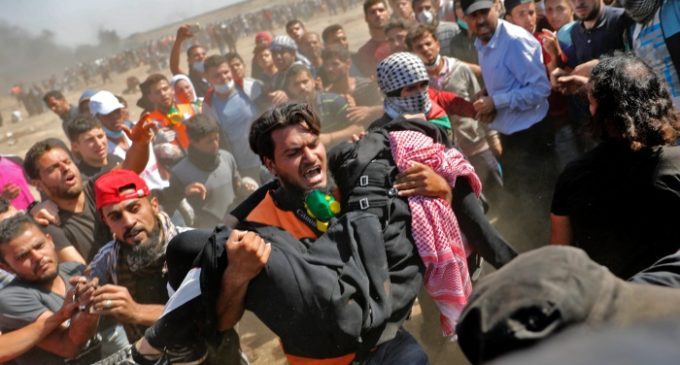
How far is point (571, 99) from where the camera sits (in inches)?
173

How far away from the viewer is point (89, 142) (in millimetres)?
5148

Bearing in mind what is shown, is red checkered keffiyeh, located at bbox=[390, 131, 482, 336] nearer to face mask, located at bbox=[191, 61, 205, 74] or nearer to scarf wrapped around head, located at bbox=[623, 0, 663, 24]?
scarf wrapped around head, located at bbox=[623, 0, 663, 24]

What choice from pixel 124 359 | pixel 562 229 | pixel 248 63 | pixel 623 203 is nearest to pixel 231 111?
pixel 124 359

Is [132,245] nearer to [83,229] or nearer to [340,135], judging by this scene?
[83,229]

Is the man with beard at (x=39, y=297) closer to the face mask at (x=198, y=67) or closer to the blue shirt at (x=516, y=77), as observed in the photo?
the blue shirt at (x=516, y=77)

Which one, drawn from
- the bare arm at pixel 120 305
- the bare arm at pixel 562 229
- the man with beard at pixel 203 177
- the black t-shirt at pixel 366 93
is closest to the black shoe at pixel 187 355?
the bare arm at pixel 120 305

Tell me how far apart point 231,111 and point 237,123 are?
18 centimetres

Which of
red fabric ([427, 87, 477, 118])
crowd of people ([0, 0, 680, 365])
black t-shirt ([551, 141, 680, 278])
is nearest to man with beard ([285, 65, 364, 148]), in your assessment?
crowd of people ([0, 0, 680, 365])

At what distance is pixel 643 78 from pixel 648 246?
2.25 feet

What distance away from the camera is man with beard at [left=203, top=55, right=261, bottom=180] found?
6.86m

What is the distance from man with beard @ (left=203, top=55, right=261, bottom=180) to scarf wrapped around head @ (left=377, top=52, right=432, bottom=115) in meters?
3.34

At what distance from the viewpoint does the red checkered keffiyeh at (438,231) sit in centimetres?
274

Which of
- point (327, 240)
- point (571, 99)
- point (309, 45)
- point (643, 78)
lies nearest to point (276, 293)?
point (327, 240)

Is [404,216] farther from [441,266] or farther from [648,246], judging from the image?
[648,246]
